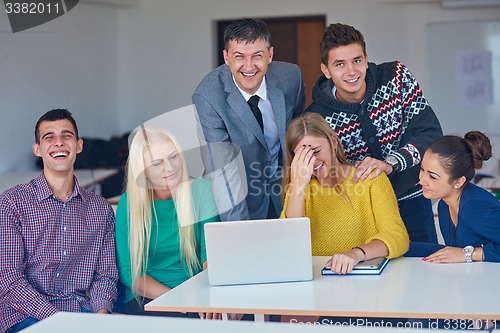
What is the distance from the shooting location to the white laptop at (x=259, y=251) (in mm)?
2291

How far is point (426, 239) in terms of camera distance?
3.17 meters

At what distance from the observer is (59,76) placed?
7.00m

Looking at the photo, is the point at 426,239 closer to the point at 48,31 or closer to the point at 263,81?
the point at 263,81

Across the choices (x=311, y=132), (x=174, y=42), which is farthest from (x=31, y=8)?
(x=311, y=132)

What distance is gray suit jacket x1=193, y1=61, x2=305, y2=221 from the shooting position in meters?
3.12

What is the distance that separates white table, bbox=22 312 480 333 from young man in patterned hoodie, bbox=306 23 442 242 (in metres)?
1.49

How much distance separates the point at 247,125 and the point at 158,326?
1.63 m

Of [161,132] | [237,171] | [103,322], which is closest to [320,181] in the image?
[237,171]

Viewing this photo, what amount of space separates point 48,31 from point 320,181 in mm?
4761

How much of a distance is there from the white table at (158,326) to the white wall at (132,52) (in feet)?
16.2

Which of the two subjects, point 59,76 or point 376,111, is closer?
point 376,111

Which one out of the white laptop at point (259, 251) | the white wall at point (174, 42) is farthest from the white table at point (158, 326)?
the white wall at point (174, 42)

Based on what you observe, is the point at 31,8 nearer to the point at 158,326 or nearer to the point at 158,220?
the point at 158,220

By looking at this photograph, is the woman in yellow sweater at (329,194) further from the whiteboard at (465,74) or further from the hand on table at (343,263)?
the whiteboard at (465,74)
